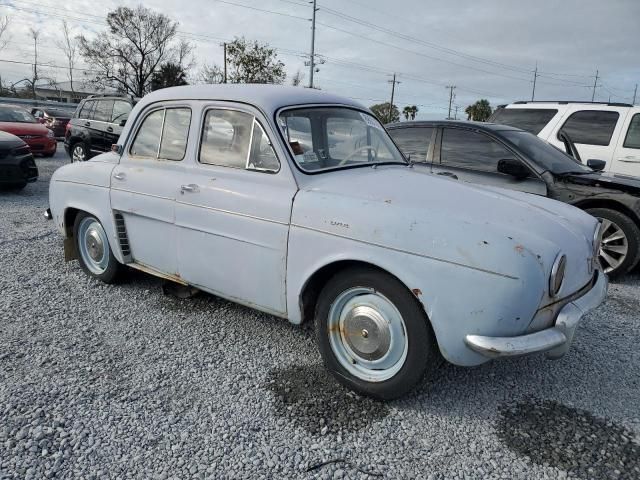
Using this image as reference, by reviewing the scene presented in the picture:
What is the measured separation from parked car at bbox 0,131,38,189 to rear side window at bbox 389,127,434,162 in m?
6.78

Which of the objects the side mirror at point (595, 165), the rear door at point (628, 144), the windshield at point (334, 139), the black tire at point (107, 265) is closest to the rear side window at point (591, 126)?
the rear door at point (628, 144)

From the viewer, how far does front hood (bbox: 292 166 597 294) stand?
2268mm

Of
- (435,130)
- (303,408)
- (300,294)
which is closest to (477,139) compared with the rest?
(435,130)

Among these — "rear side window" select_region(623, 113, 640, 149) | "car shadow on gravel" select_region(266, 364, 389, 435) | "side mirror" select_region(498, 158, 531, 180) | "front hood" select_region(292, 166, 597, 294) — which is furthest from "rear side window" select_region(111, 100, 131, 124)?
"rear side window" select_region(623, 113, 640, 149)

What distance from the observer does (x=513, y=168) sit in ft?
16.5

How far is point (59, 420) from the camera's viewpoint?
8.22 ft

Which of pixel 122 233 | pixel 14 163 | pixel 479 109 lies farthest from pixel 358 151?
pixel 479 109

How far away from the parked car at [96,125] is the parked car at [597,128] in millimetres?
9176

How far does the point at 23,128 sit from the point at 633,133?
42.6ft

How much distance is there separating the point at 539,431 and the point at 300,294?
1.57 meters

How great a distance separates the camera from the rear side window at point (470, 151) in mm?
5387

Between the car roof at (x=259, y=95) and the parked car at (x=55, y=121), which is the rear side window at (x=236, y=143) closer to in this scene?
the car roof at (x=259, y=95)

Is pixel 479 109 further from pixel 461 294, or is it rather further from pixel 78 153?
pixel 461 294

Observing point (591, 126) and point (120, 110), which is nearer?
point (591, 126)
